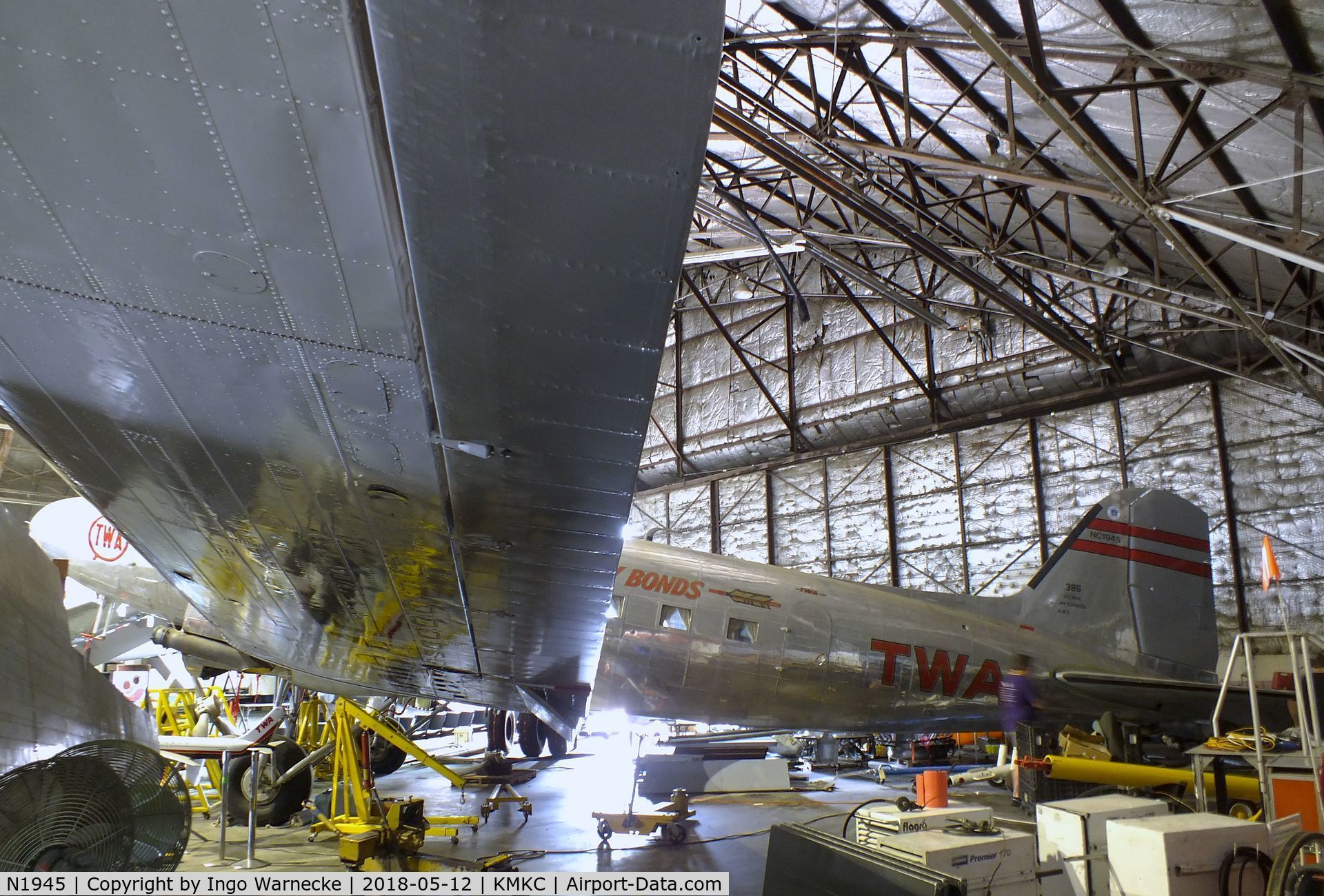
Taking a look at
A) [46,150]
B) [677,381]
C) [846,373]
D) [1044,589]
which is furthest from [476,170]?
[677,381]

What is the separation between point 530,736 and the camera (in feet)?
61.0

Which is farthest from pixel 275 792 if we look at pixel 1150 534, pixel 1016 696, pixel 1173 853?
pixel 1150 534

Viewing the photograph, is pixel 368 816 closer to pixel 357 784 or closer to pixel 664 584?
pixel 357 784

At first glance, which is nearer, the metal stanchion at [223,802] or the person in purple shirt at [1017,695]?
the metal stanchion at [223,802]

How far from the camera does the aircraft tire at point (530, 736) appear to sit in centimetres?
1841

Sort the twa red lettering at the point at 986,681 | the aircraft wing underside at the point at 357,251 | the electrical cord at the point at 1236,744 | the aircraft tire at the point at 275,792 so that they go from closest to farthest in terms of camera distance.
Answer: the aircraft wing underside at the point at 357,251, the electrical cord at the point at 1236,744, the aircraft tire at the point at 275,792, the twa red lettering at the point at 986,681

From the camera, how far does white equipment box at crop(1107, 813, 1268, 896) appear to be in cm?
416

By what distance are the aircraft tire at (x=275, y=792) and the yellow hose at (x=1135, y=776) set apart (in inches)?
354

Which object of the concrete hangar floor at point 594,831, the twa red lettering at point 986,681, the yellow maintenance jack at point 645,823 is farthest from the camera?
the twa red lettering at point 986,681

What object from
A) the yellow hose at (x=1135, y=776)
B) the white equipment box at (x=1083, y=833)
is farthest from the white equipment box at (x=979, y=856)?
the yellow hose at (x=1135, y=776)

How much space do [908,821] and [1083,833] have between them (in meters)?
1.07

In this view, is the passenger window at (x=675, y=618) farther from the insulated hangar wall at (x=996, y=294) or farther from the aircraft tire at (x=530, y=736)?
the aircraft tire at (x=530, y=736)

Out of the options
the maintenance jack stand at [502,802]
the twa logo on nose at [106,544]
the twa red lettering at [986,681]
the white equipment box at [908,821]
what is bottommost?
the maintenance jack stand at [502,802]

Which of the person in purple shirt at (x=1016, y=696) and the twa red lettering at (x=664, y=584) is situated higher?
the twa red lettering at (x=664, y=584)
